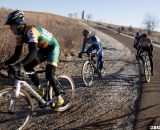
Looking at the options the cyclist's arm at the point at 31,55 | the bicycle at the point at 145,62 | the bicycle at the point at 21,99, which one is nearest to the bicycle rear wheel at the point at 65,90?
the bicycle at the point at 21,99

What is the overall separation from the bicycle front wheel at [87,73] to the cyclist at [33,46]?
3278 mm

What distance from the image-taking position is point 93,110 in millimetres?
8078

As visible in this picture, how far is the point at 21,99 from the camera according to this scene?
6.55 meters

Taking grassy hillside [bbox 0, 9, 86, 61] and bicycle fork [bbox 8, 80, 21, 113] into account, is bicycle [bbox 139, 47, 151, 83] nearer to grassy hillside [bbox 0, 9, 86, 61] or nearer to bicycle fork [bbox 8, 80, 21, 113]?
grassy hillside [bbox 0, 9, 86, 61]

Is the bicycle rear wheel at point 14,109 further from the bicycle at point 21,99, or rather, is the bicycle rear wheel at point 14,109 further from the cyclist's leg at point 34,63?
the cyclist's leg at point 34,63

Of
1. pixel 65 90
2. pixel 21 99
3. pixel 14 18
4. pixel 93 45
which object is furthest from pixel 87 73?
pixel 14 18

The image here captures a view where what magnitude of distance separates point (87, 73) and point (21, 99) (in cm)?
468

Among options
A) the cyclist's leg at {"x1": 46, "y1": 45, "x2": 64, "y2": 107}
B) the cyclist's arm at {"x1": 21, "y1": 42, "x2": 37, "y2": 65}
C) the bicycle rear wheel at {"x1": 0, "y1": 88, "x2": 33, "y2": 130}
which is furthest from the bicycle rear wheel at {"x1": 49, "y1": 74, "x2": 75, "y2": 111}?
the cyclist's arm at {"x1": 21, "y1": 42, "x2": 37, "y2": 65}

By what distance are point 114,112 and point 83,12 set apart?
554ft

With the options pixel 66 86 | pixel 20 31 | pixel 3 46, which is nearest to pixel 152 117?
pixel 66 86

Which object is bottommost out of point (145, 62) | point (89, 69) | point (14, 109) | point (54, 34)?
point (14, 109)

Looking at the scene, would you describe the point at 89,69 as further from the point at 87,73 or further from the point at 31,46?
the point at 31,46

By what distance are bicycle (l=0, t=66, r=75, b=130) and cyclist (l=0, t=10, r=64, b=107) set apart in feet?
0.86

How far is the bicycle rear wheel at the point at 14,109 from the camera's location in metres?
6.35
